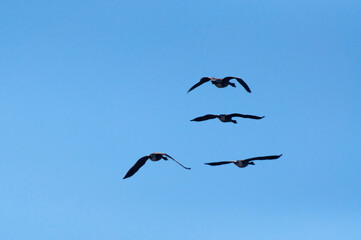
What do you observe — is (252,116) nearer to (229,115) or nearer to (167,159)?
(229,115)

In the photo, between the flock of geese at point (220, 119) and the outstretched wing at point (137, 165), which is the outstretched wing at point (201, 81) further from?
the outstretched wing at point (137, 165)

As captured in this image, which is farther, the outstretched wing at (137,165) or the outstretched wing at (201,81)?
the outstretched wing at (201,81)

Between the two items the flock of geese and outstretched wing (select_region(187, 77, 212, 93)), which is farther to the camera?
outstretched wing (select_region(187, 77, 212, 93))

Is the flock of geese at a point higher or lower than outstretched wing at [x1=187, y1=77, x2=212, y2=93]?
lower

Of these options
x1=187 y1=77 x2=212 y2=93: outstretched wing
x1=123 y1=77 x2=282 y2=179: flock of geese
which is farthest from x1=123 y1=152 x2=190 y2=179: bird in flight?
x1=187 y1=77 x2=212 y2=93: outstretched wing

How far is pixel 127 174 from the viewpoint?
214 feet

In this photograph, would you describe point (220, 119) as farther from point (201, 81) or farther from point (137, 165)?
point (137, 165)

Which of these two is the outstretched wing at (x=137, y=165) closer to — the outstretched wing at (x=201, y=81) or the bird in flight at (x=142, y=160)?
the bird in flight at (x=142, y=160)

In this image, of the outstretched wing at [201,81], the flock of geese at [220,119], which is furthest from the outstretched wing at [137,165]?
the outstretched wing at [201,81]

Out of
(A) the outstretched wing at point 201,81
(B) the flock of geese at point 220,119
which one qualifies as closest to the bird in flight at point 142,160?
(B) the flock of geese at point 220,119

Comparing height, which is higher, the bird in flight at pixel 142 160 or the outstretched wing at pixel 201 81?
the outstretched wing at pixel 201 81

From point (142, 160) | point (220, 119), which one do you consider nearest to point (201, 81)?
point (220, 119)

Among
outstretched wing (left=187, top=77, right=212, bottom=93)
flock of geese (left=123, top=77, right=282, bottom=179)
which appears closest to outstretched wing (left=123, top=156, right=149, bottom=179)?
flock of geese (left=123, top=77, right=282, bottom=179)

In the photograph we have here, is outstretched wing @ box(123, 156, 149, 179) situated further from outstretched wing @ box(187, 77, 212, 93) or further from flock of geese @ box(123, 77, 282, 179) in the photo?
outstretched wing @ box(187, 77, 212, 93)
